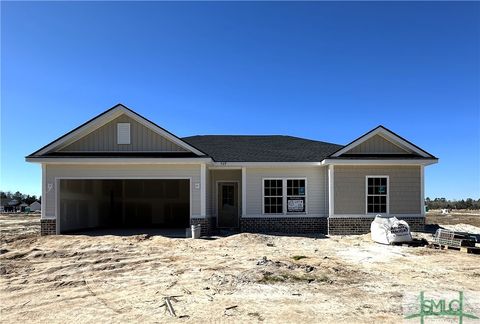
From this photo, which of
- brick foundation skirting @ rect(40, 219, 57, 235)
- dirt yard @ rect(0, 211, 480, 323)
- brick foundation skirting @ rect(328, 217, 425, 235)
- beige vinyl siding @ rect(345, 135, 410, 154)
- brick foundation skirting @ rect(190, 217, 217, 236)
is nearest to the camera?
dirt yard @ rect(0, 211, 480, 323)

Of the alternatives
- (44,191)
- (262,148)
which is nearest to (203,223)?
(262,148)

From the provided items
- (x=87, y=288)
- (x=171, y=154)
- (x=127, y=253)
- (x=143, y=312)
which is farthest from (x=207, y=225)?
(x=143, y=312)

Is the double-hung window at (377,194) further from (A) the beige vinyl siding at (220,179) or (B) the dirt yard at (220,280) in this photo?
(A) the beige vinyl siding at (220,179)

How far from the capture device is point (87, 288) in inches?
316

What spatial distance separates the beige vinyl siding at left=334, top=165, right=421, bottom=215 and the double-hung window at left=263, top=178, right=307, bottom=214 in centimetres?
161

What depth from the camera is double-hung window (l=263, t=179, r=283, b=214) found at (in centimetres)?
1817

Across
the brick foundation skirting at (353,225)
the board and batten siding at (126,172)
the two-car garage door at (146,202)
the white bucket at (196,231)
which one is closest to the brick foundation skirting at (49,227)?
the board and batten siding at (126,172)

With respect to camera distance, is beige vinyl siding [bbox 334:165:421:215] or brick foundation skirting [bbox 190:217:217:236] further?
beige vinyl siding [bbox 334:165:421:215]

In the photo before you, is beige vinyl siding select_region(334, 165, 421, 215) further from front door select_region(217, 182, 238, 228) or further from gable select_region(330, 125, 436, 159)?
front door select_region(217, 182, 238, 228)

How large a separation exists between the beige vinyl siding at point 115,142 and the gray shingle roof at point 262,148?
2.54 metres

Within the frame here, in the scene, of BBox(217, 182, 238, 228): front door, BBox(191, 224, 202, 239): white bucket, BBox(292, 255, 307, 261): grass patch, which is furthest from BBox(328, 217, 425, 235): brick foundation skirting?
BBox(292, 255, 307, 261): grass patch

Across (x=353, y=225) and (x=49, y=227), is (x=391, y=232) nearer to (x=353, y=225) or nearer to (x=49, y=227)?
(x=353, y=225)

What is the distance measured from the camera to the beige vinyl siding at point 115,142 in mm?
17125

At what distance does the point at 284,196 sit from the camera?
18.2 meters
